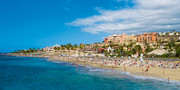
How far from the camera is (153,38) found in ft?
367

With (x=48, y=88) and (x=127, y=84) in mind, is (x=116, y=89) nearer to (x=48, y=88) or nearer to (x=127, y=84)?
(x=127, y=84)

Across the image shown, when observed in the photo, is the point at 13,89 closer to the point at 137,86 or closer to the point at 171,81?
the point at 137,86

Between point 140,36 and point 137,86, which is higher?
point 140,36

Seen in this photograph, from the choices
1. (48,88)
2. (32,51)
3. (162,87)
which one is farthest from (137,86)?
(32,51)


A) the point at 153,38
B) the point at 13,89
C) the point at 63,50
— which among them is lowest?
the point at 13,89

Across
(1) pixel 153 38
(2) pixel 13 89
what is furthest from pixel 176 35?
(2) pixel 13 89

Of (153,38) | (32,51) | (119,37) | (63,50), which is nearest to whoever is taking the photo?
(153,38)

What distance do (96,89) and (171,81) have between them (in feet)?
39.3

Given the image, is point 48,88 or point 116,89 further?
point 48,88

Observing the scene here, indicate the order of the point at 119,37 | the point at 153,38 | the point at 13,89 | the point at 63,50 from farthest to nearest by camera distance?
the point at 119,37
the point at 63,50
the point at 153,38
the point at 13,89

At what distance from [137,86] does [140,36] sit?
104513mm

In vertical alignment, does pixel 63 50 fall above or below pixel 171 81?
above

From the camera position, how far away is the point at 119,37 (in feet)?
433

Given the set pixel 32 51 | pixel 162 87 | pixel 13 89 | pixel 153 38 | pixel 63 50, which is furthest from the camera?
pixel 32 51
